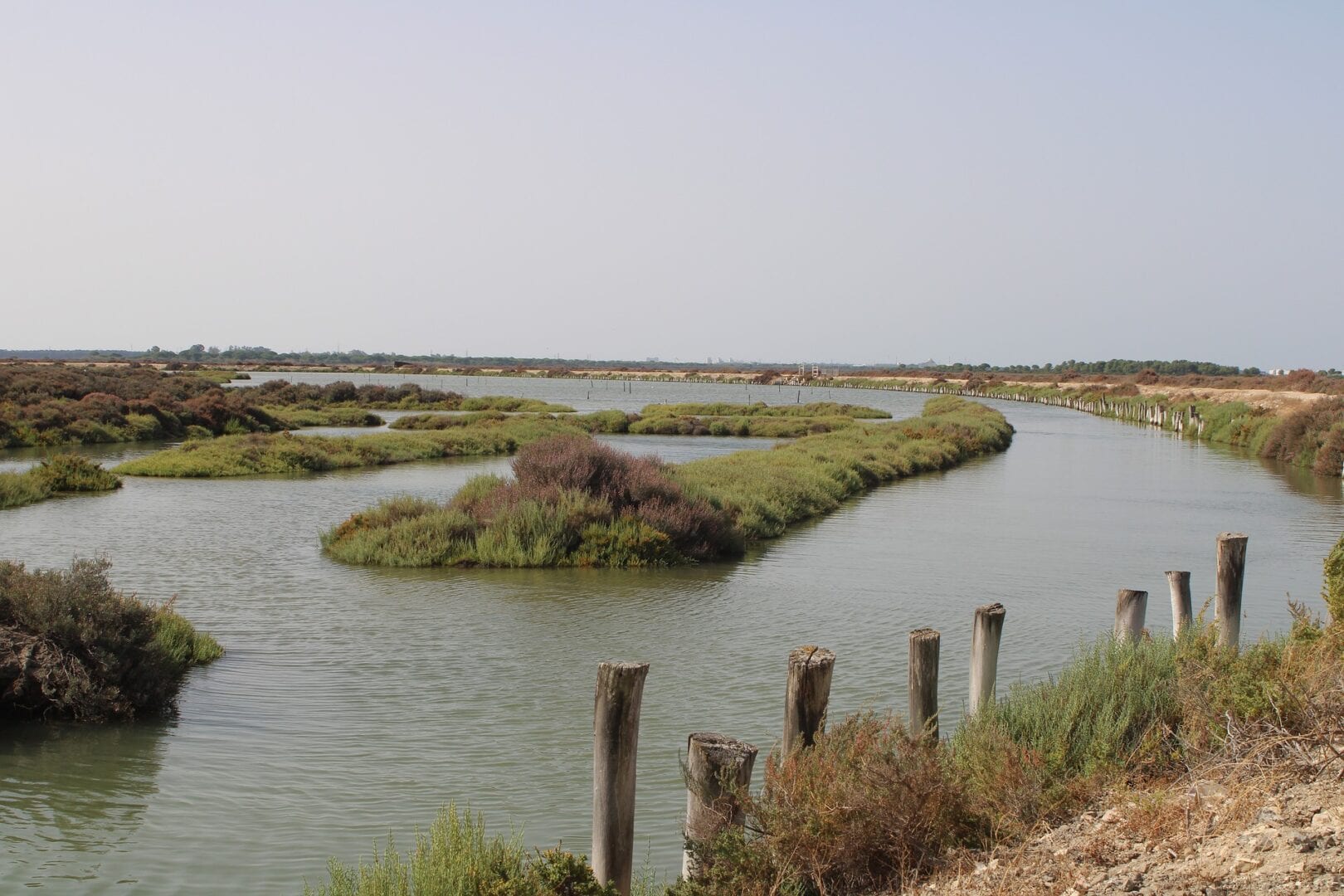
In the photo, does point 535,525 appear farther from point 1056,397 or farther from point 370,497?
point 1056,397

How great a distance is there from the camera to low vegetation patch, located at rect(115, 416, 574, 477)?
35.2 metres

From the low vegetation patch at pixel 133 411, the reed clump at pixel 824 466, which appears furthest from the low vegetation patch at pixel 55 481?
the low vegetation patch at pixel 133 411

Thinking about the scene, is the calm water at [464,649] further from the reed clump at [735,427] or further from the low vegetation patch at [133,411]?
the reed clump at [735,427]

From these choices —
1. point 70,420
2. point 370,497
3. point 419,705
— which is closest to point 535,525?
point 419,705

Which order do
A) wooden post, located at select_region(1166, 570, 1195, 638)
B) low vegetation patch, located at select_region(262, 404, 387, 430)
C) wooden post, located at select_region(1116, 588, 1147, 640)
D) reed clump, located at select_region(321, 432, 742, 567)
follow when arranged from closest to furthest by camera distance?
wooden post, located at select_region(1116, 588, 1147, 640)
wooden post, located at select_region(1166, 570, 1195, 638)
reed clump, located at select_region(321, 432, 742, 567)
low vegetation patch, located at select_region(262, 404, 387, 430)

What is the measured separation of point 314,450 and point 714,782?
3512 cm

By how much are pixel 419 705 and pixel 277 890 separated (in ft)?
13.8

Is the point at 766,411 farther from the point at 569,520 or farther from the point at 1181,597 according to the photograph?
the point at 1181,597

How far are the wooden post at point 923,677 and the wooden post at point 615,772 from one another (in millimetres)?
2269

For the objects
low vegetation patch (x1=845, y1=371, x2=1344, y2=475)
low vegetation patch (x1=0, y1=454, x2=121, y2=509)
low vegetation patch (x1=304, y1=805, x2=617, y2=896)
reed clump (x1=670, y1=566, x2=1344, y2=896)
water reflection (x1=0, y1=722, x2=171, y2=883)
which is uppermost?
low vegetation patch (x1=845, y1=371, x2=1344, y2=475)

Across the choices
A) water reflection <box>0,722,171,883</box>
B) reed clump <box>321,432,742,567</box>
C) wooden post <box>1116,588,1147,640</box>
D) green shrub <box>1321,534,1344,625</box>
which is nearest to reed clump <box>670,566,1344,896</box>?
wooden post <box>1116,588,1147,640</box>

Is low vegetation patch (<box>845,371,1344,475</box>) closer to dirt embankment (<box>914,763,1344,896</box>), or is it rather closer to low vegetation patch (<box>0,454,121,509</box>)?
low vegetation patch (<box>0,454,121,509</box>)

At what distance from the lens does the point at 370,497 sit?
3014cm

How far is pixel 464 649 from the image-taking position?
13781 mm
